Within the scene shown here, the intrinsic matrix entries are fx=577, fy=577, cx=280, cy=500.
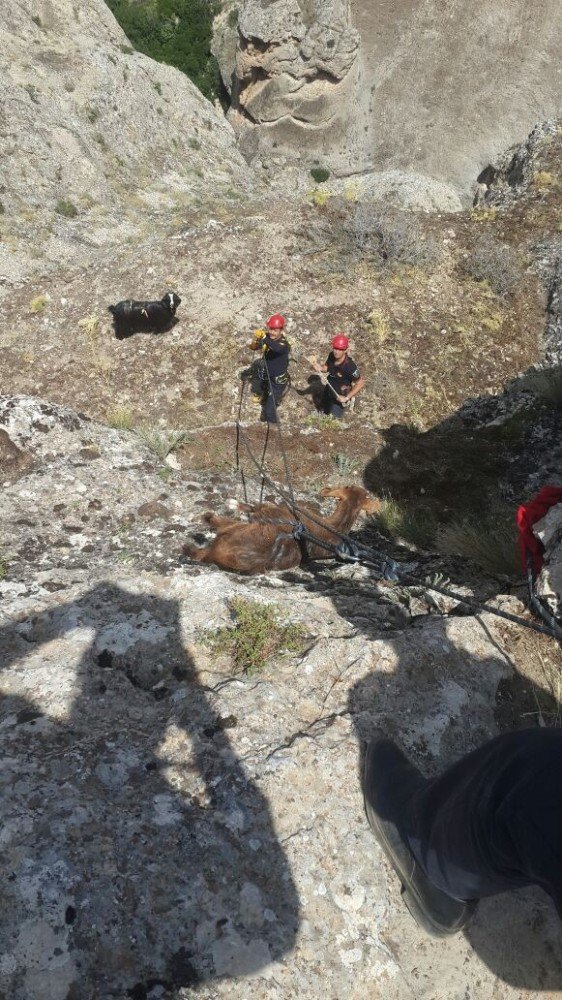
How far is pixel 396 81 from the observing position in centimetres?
2277

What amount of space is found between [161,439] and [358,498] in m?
2.97

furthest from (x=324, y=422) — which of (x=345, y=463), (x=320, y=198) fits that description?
Result: (x=320, y=198)

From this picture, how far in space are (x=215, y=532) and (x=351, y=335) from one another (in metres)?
5.88

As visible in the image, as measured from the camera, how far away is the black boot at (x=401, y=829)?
256 cm

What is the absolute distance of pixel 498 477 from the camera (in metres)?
8.68

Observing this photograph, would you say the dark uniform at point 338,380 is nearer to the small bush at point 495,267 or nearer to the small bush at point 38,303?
the small bush at point 495,267

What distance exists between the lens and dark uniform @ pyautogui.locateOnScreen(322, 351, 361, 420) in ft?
29.5

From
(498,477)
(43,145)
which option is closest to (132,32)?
(43,145)

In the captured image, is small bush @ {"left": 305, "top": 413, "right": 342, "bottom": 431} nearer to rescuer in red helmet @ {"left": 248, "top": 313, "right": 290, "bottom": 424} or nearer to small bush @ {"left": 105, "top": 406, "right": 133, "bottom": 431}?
rescuer in red helmet @ {"left": 248, "top": 313, "right": 290, "bottom": 424}

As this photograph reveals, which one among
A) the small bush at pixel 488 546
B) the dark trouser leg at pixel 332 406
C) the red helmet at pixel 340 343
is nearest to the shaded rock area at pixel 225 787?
Result: the small bush at pixel 488 546

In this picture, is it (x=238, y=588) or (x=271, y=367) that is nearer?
(x=238, y=588)

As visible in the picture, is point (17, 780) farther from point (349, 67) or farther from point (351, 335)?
point (349, 67)

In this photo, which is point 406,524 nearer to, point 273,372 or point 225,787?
point 273,372

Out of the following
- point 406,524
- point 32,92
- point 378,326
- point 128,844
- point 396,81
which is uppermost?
point 396,81
